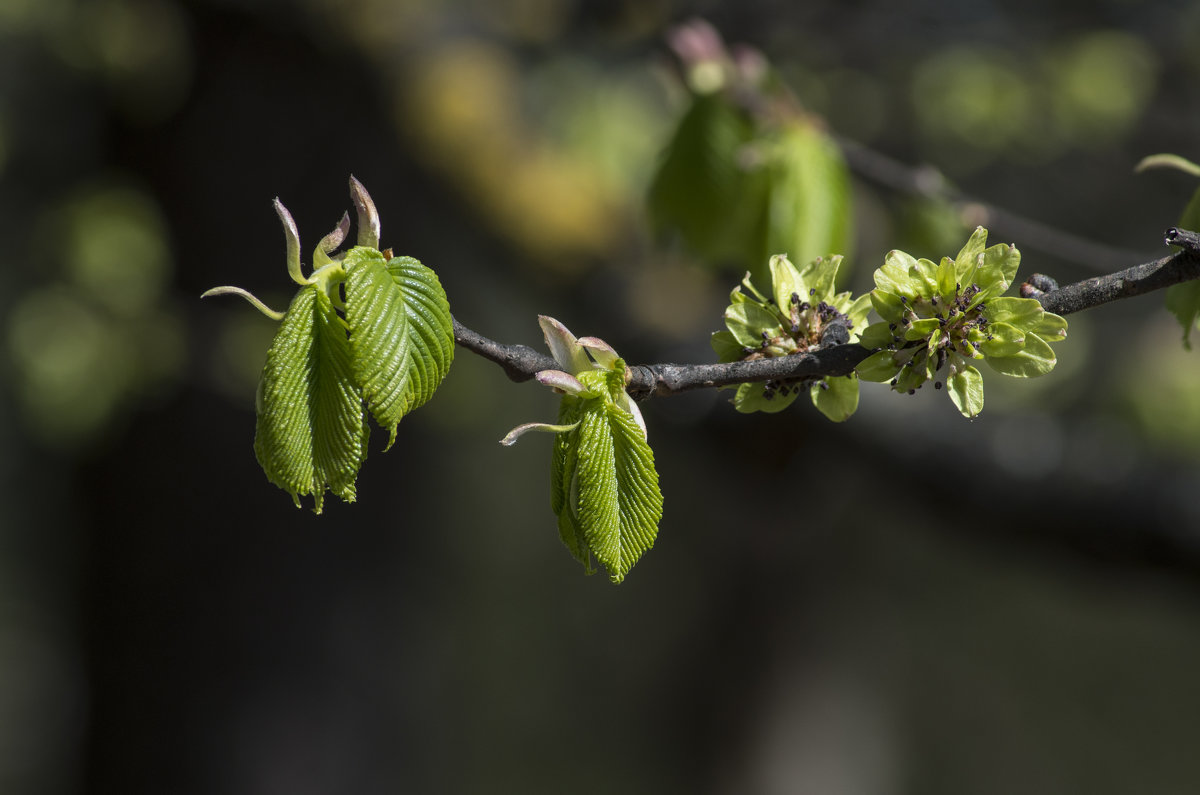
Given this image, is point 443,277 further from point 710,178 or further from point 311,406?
point 311,406

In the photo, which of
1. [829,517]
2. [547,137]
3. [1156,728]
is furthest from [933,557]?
[547,137]

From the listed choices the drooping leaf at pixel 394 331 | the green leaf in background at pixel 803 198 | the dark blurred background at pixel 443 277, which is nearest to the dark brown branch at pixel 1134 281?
the drooping leaf at pixel 394 331

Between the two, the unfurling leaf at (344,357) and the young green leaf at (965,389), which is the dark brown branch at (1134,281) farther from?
the unfurling leaf at (344,357)

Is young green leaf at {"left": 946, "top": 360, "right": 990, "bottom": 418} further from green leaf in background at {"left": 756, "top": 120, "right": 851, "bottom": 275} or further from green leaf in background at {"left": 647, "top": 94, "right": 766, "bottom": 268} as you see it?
green leaf in background at {"left": 647, "top": 94, "right": 766, "bottom": 268}

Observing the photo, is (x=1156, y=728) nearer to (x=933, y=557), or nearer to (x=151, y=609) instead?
(x=933, y=557)

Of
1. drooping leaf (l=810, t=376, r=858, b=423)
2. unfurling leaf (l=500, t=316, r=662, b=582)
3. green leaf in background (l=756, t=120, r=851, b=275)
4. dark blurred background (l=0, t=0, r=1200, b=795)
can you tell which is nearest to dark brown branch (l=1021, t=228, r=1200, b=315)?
drooping leaf (l=810, t=376, r=858, b=423)

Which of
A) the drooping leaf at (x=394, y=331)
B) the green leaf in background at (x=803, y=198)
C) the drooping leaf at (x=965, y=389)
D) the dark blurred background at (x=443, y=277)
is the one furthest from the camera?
the dark blurred background at (x=443, y=277)
